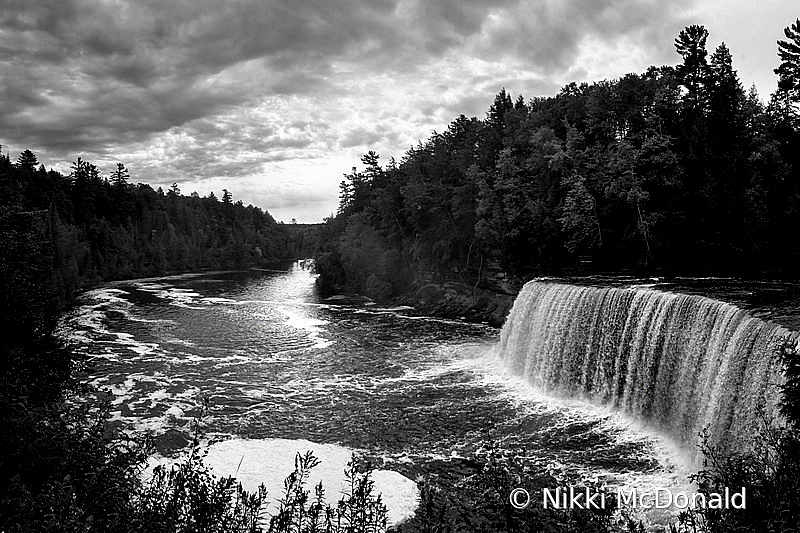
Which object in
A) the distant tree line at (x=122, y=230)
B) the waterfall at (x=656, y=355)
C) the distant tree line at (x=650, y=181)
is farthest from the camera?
the distant tree line at (x=122, y=230)

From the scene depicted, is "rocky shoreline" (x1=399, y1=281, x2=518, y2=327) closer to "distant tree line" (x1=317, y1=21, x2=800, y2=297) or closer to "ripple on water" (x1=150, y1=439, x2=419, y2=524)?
"distant tree line" (x1=317, y1=21, x2=800, y2=297)

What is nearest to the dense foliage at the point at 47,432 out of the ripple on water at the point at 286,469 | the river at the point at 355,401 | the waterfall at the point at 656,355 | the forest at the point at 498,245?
the forest at the point at 498,245

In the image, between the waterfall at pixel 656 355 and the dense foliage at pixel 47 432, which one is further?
the waterfall at pixel 656 355

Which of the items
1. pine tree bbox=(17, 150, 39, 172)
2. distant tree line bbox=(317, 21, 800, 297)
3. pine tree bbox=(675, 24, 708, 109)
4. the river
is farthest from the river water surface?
pine tree bbox=(17, 150, 39, 172)

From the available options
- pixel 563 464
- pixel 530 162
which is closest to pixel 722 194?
pixel 530 162

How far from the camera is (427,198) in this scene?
139ft

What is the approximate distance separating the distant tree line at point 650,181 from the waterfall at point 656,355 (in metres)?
7.66

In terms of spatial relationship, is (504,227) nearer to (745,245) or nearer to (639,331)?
(745,245)

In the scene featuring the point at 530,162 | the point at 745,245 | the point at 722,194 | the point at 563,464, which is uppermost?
the point at 530,162

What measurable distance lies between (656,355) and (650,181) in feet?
49.9

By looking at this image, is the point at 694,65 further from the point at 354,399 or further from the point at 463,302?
the point at 354,399

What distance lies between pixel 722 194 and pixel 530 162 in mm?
9857

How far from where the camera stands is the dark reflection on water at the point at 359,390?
13664mm

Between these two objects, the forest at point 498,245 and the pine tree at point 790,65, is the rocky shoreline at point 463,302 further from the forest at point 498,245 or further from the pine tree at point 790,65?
the pine tree at point 790,65
